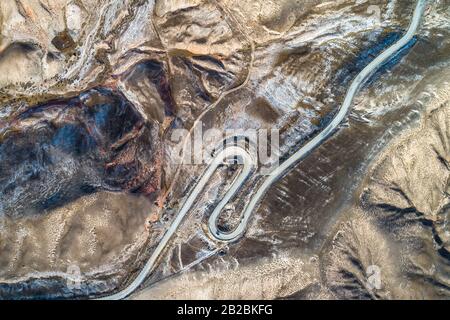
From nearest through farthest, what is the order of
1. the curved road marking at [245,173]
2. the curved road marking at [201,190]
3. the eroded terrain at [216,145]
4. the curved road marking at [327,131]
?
the eroded terrain at [216,145] < the curved road marking at [201,190] < the curved road marking at [245,173] < the curved road marking at [327,131]

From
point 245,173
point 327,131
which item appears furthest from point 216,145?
point 327,131

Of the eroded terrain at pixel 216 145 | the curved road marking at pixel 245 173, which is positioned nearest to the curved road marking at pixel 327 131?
the curved road marking at pixel 245 173

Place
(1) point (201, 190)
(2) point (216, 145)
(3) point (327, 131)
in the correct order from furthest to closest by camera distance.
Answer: (2) point (216, 145) < (1) point (201, 190) < (3) point (327, 131)

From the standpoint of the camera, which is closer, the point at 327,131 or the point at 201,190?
the point at 327,131

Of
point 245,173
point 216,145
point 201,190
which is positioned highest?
point 216,145

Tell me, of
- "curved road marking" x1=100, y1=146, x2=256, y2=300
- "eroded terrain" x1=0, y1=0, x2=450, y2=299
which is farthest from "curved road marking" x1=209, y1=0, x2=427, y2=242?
"curved road marking" x1=100, y1=146, x2=256, y2=300

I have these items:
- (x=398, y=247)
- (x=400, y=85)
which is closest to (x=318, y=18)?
(x=400, y=85)

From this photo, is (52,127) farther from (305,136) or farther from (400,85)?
(400,85)

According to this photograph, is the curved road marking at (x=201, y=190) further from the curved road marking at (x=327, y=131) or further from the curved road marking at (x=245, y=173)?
the curved road marking at (x=327, y=131)

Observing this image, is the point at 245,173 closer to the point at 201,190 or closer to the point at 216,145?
the point at 216,145
